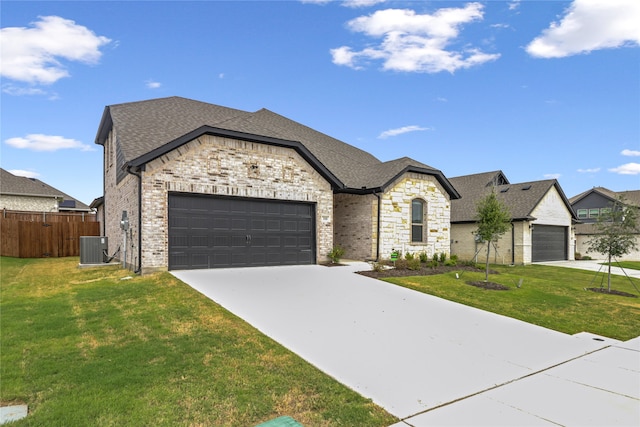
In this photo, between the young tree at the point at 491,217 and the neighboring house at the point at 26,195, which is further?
the neighboring house at the point at 26,195

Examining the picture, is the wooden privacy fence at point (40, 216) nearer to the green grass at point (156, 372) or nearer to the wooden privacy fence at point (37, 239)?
the wooden privacy fence at point (37, 239)

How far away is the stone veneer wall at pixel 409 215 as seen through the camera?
17.1m

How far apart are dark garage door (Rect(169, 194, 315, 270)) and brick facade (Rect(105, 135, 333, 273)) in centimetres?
34

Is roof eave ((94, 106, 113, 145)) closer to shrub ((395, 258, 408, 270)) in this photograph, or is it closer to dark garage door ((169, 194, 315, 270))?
dark garage door ((169, 194, 315, 270))

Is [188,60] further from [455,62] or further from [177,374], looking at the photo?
[177,374]

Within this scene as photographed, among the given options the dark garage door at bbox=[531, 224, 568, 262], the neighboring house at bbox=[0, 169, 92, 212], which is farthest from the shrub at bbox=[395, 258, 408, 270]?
the neighboring house at bbox=[0, 169, 92, 212]

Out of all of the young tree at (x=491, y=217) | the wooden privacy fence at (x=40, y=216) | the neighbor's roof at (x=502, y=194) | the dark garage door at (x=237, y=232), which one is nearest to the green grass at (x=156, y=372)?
the dark garage door at (x=237, y=232)

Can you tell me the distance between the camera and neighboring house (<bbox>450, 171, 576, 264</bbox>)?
22641 mm

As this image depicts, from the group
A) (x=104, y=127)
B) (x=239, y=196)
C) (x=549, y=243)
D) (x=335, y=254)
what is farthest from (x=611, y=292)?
(x=104, y=127)

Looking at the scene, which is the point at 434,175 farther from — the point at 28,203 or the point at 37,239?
the point at 28,203

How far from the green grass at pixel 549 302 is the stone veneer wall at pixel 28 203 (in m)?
32.8

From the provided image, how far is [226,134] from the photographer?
1282 cm

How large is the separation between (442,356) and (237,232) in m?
9.48

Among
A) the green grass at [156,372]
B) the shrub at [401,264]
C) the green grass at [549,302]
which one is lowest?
the green grass at [549,302]
